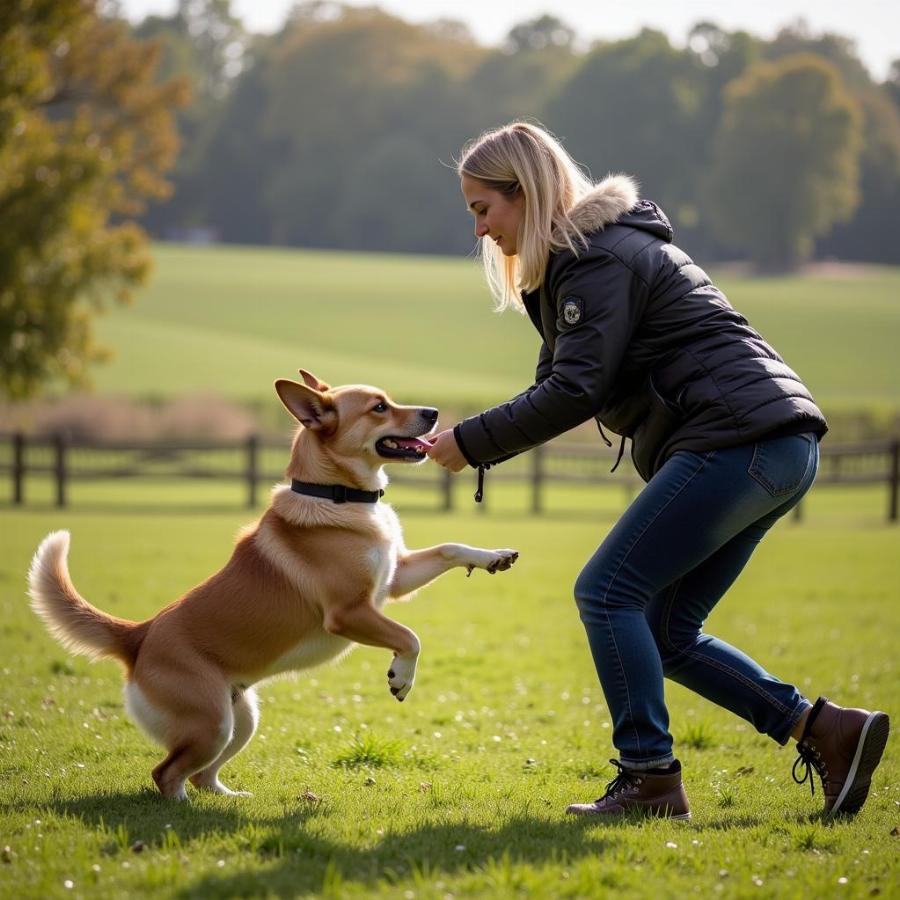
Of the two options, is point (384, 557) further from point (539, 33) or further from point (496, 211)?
point (539, 33)

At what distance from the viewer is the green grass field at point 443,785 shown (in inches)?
152

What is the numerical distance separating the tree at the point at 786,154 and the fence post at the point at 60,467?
5678 cm

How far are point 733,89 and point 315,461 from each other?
7266 centimetres

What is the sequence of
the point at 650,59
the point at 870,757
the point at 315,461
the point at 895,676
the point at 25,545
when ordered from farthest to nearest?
the point at 650,59, the point at 25,545, the point at 895,676, the point at 315,461, the point at 870,757

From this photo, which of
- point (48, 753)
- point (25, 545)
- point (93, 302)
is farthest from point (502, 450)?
point (93, 302)

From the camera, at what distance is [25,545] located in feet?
55.4

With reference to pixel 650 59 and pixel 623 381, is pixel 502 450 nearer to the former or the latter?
pixel 623 381

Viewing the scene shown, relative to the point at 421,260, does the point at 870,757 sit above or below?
below

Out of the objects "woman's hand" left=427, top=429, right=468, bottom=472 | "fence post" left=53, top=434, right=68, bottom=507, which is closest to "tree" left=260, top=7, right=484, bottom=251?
"fence post" left=53, top=434, right=68, bottom=507

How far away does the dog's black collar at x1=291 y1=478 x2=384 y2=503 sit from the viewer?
5.46 meters

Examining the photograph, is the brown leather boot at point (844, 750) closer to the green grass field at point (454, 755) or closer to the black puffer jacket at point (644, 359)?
the green grass field at point (454, 755)

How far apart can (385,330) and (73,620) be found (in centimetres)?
5317

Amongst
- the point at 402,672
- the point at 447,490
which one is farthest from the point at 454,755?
the point at 447,490

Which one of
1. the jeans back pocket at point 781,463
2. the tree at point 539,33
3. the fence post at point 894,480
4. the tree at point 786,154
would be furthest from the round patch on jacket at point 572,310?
the tree at point 539,33
